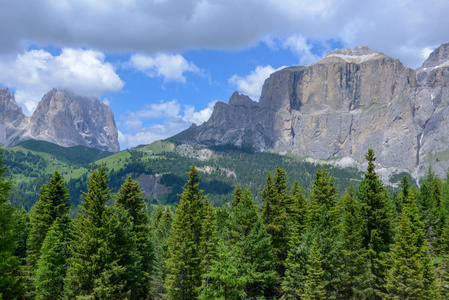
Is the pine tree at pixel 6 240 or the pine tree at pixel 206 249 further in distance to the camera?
the pine tree at pixel 206 249

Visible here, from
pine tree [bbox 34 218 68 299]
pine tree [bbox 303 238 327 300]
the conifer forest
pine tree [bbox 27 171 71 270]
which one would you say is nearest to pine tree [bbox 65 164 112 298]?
the conifer forest

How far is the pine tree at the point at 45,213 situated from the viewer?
4091 cm

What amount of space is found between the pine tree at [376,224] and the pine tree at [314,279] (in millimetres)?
7492

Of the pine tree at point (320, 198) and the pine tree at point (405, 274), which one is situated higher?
the pine tree at point (320, 198)

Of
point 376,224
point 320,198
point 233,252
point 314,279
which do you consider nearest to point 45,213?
point 233,252

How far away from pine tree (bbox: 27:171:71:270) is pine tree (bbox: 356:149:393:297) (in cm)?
3686

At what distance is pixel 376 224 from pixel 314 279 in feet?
35.4

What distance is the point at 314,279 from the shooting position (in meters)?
32.9

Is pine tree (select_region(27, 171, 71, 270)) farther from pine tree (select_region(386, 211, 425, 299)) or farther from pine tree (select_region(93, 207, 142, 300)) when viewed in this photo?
pine tree (select_region(386, 211, 425, 299))

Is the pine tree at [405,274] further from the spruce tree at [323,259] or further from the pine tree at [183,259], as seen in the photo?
the pine tree at [183,259]

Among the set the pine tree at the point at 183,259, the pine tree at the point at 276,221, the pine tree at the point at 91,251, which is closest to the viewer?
the pine tree at the point at 91,251

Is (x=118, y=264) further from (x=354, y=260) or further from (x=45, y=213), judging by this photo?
(x=354, y=260)

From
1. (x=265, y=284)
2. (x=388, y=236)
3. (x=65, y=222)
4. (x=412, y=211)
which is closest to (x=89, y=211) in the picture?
(x=65, y=222)

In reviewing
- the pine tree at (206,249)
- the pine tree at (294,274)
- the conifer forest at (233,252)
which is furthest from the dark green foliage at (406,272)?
the pine tree at (206,249)
